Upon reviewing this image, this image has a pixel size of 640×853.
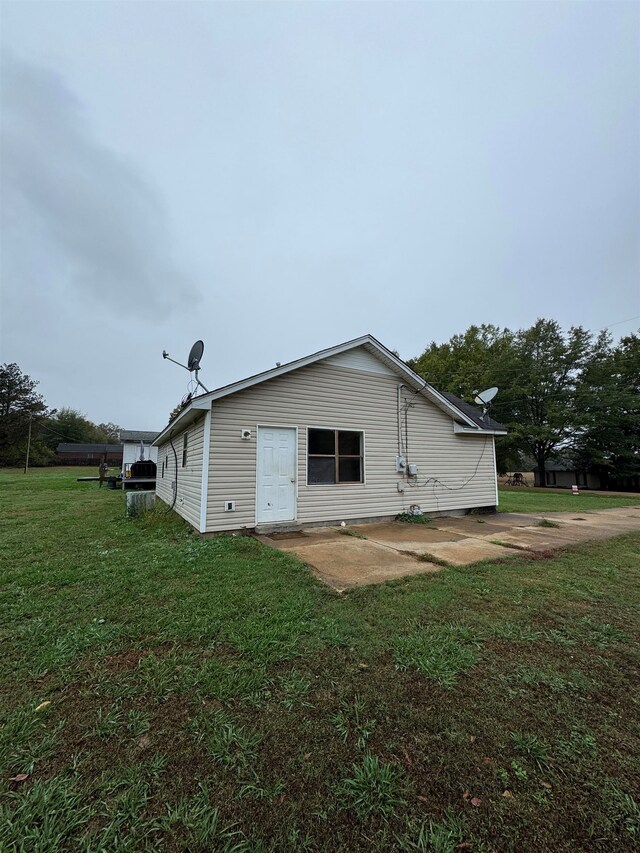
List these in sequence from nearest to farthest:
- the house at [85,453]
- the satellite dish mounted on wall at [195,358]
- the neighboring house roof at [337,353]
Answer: the neighboring house roof at [337,353] < the satellite dish mounted on wall at [195,358] < the house at [85,453]

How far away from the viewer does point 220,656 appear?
2.31 m

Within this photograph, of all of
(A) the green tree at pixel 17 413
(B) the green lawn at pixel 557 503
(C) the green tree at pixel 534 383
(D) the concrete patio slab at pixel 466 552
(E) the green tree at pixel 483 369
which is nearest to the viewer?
(D) the concrete patio slab at pixel 466 552

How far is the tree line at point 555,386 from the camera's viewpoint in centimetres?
2270

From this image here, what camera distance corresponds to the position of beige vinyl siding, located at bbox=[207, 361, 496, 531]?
6.21m

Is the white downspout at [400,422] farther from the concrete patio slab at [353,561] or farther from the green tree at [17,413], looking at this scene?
the green tree at [17,413]

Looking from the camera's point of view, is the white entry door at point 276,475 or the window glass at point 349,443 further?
the window glass at point 349,443

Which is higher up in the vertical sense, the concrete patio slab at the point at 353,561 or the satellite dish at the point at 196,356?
the satellite dish at the point at 196,356

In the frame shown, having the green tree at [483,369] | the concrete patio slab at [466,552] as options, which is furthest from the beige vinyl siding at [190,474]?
the green tree at [483,369]

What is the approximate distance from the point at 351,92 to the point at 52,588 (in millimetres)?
14280

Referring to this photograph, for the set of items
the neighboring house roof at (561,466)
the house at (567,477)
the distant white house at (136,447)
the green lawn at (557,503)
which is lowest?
the green lawn at (557,503)

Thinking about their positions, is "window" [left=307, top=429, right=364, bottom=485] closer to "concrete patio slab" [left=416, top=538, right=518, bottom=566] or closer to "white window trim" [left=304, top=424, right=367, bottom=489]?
"white window trim" [left=304, top=424, right=367, bottom=489]

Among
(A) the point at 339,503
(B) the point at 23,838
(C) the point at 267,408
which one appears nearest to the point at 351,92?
(C) the point at 267,408

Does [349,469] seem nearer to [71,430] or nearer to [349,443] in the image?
[349,443]

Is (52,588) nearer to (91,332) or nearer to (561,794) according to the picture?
(561,794)
